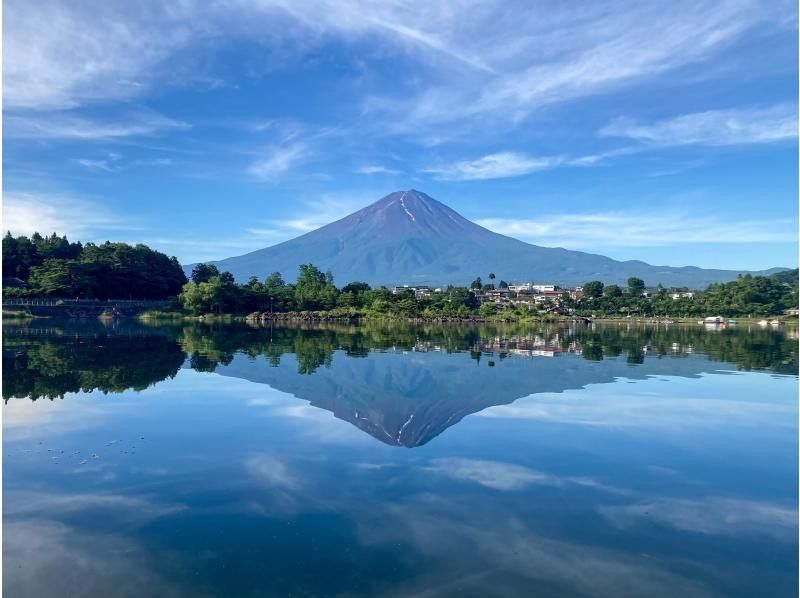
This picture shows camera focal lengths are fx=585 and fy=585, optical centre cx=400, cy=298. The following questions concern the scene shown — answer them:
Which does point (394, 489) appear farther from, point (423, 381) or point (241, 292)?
point (241, 292)

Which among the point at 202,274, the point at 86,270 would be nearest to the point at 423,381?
the point at 86,270

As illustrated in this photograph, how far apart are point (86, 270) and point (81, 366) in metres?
47.4

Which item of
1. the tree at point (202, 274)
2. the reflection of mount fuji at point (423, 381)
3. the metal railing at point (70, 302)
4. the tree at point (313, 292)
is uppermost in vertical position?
the tree at point (202, 274)

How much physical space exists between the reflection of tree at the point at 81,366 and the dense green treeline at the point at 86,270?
115 feet

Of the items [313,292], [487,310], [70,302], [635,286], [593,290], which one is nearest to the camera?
[70,302]

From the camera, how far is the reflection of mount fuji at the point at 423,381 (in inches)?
408

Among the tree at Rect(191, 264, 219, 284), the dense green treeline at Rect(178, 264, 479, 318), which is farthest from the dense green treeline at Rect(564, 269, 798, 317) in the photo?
the tree at Rect(191, 264, 219, 284)

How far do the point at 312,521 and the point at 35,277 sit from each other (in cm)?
6196

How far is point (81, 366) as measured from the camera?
53.0 feet

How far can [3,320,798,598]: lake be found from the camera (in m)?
4.61

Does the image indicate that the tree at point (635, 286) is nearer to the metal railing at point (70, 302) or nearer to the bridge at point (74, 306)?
the metal railing at point (70, 302)

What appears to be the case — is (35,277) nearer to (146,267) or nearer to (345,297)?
(146,267)

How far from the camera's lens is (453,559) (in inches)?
191

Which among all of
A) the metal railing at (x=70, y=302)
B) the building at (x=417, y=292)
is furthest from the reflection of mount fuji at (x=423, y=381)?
the building at (x=417, y=292)
